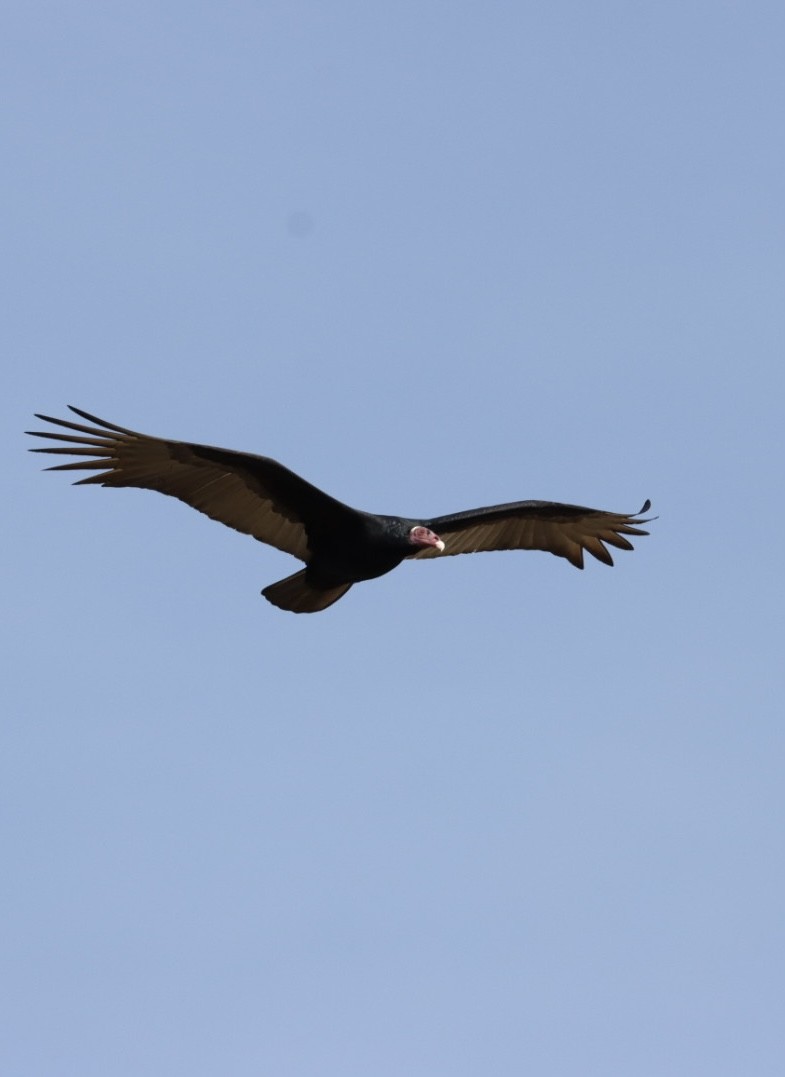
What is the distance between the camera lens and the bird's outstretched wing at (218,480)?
13.2 m

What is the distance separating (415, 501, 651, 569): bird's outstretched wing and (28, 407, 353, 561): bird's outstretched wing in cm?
175

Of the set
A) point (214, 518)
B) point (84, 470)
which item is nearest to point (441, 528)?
point (214, 518)

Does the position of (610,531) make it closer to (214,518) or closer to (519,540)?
(519,540)

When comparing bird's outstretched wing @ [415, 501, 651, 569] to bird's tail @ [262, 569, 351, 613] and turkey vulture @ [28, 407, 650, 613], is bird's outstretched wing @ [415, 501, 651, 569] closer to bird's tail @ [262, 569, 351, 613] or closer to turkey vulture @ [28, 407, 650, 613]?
turkey vulture @ [28, 407, 650, 613]

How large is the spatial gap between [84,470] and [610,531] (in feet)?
18.3

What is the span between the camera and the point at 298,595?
1507 cm

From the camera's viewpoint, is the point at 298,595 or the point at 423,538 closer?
the point at 423,538

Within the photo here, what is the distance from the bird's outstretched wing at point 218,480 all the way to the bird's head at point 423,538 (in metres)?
0.64

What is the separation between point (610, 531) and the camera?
667 inches

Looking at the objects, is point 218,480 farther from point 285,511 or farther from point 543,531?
point 543,531

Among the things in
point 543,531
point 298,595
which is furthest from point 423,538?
point 543,531

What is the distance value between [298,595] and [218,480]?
4.73 ft

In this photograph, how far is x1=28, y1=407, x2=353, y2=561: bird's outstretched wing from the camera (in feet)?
43.3

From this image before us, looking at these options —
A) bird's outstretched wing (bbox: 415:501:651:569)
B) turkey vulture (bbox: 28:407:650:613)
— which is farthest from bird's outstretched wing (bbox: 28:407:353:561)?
bird's outstretched wing (bbox: 415:501:651:569)
